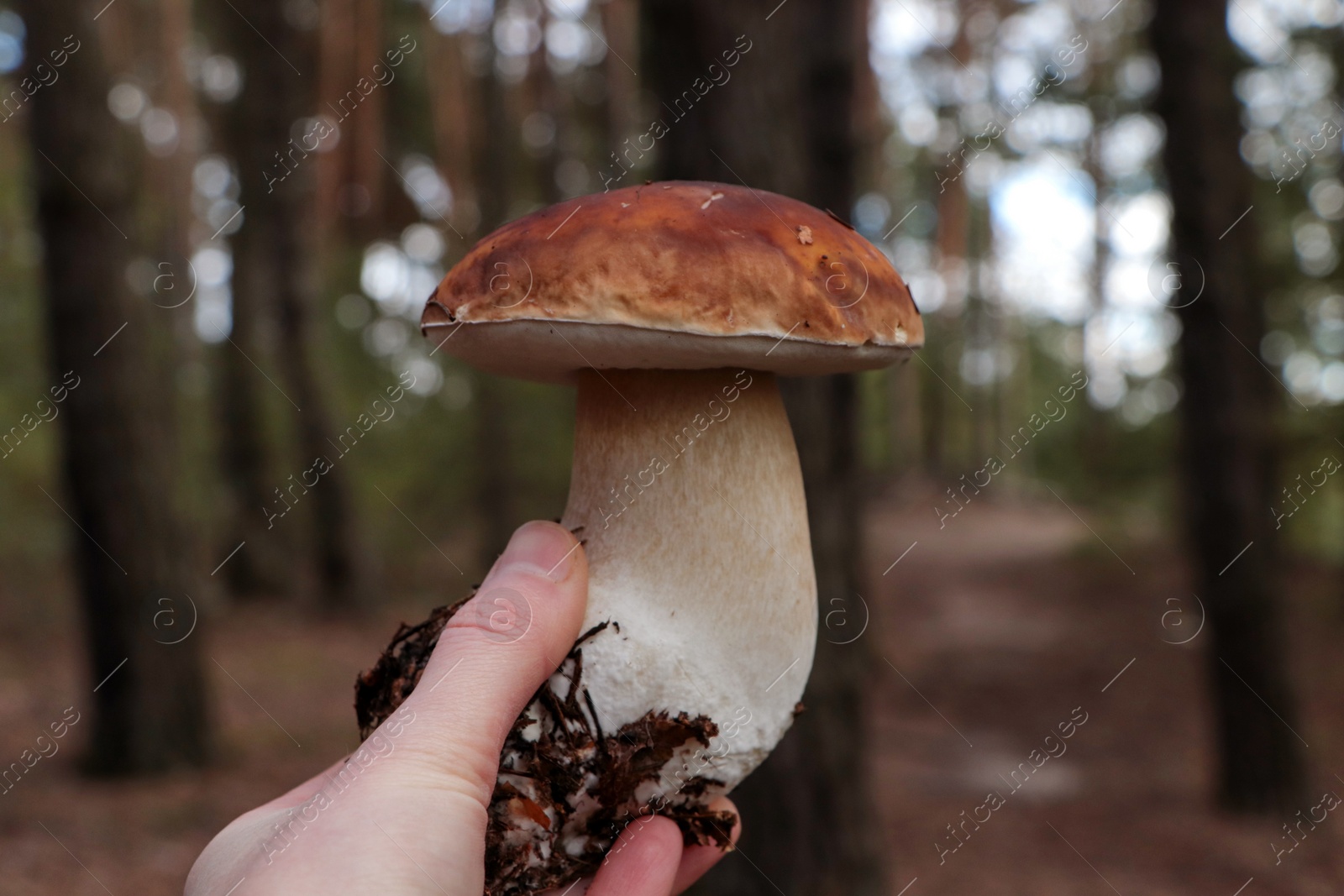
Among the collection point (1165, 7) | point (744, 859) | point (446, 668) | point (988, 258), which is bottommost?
point (988, 258)

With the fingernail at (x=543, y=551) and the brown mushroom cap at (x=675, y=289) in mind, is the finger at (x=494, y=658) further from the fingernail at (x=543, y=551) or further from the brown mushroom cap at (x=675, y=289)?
the brown mushroom cap at (x=675, y=289)

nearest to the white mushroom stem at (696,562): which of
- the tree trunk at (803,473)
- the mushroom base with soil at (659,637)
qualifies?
the mushroom base with soil at (659,637)

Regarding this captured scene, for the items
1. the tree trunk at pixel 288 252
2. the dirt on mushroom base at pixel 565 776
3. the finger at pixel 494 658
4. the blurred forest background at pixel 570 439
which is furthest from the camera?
the tree trunk at pixel 288 252

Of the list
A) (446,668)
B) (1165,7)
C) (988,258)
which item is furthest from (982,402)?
(446,668)

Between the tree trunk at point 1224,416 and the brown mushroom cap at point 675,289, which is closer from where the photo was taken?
the brown mushroom cap at point 675,289

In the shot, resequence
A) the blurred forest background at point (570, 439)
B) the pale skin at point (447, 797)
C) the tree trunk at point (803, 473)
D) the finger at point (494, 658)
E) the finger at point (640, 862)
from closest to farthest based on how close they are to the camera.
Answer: the pale skin at point (447, 797) → the finger at point (494, 658) → the finger at point (640, 862) → the tree trunk at point (803, 473) → the blurred forest background at point (570, 439)

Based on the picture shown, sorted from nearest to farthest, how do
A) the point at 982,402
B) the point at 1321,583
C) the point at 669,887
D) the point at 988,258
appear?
1. the point at 669,887
2. the point at 1321,583
3. the point at 988,258
4. the point at 982,402

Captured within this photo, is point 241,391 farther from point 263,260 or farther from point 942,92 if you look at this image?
point 942,92
